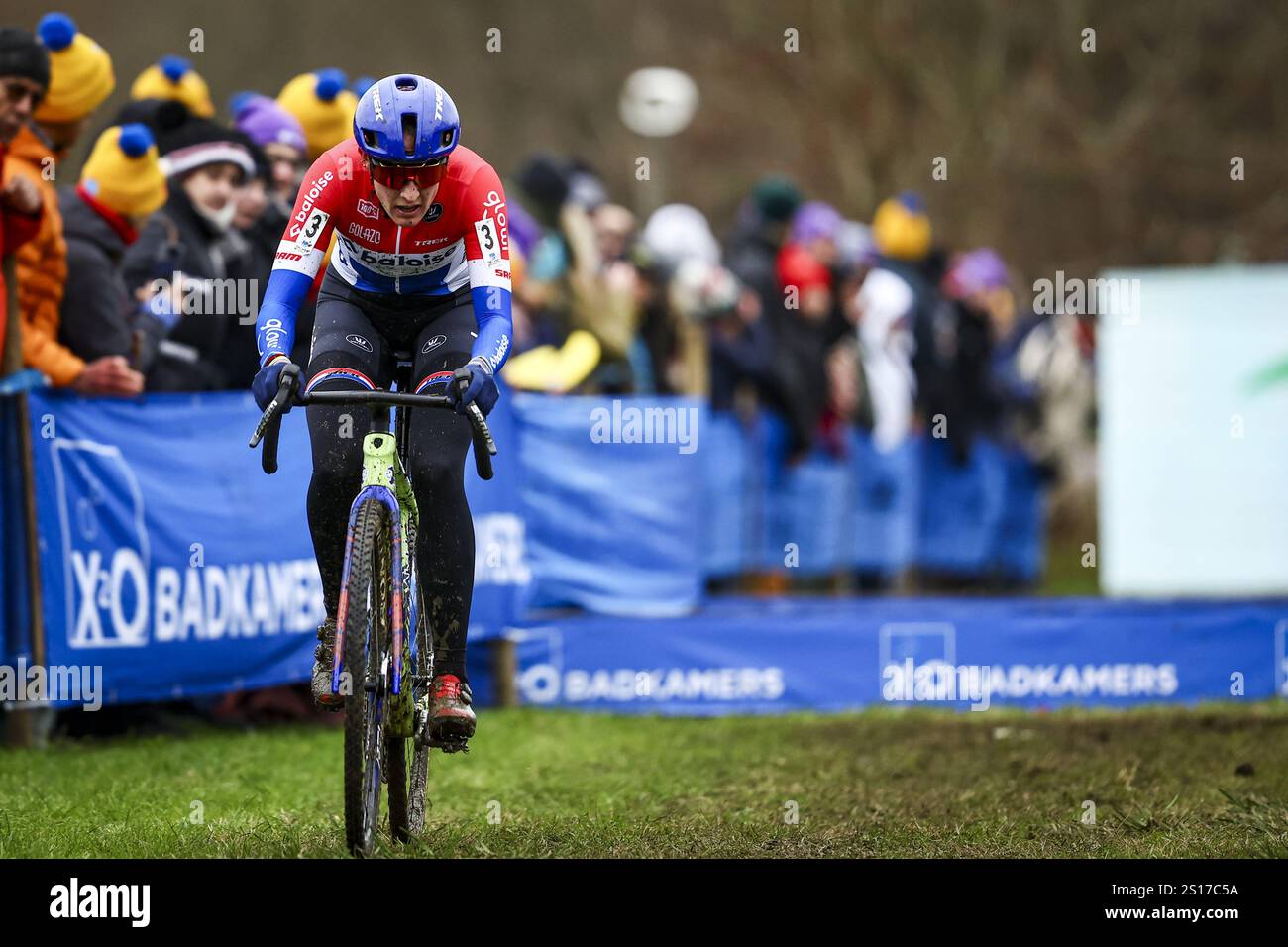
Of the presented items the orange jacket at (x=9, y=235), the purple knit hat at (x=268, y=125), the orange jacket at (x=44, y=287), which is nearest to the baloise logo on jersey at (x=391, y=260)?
the orange jacket at (x=9, y=235)

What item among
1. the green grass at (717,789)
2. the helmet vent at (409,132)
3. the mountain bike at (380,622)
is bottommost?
the green grass at (717,789)

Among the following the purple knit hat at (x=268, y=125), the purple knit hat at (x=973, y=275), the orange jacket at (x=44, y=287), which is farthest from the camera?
the purple knit hat at (x=973, y=275)

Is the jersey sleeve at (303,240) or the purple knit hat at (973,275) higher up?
the purple knit hat at (973,275)

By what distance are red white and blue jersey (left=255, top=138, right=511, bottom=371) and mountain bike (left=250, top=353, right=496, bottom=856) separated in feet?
1.40

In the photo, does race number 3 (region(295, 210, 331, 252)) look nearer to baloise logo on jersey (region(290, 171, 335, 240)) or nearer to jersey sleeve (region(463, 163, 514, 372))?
baloise logo on jersey (region(290, 171, 335, 240))

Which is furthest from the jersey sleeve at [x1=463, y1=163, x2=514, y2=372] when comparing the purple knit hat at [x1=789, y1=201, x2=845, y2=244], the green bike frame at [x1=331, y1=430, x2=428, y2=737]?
the purple knit hat at [x1=789, y1=201, x2=845, y2=244]

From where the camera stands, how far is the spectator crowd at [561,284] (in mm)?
10148

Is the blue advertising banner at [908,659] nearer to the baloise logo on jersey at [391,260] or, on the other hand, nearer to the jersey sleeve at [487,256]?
the baloise logo on jersey at [391,260]

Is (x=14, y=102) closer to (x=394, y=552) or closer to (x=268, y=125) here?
(x=268, y=125)

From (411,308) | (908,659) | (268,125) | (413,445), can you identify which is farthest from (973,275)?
(413,445)

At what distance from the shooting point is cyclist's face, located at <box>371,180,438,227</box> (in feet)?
23.9

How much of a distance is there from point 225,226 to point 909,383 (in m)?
7.84

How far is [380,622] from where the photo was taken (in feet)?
23.0

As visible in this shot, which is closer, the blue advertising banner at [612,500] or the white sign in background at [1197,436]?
the blue advertising banner at [612,500]
